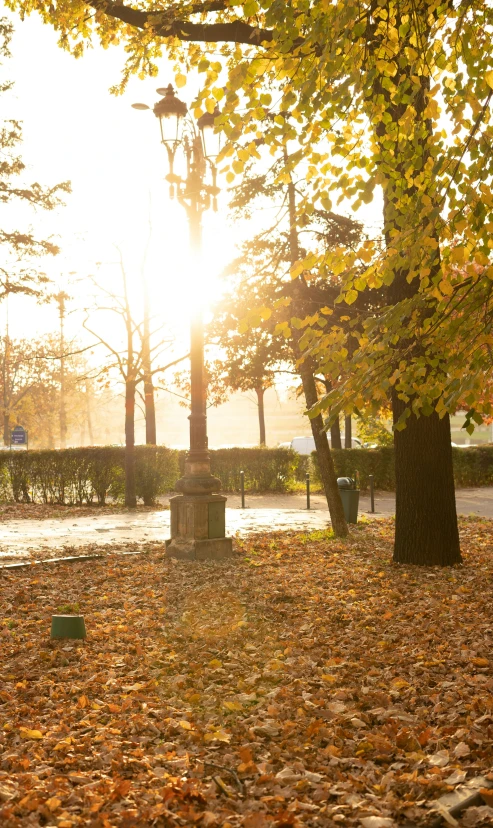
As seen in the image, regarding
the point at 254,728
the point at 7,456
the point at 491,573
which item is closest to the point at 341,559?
the point at 491,573

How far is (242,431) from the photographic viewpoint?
5635 inches

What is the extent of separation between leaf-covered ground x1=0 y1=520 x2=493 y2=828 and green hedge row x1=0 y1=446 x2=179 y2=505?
461 inches

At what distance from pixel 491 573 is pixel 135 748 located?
5.70 m

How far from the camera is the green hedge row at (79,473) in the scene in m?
20.6

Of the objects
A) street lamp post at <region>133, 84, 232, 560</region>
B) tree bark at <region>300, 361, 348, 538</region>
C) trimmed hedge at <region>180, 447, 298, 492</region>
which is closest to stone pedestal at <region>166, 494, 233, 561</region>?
street lamp post at <region>133, 84, 232, 560</region>

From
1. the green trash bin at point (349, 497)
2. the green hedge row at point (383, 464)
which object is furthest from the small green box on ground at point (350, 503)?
the green hedge row at point (383, 464)

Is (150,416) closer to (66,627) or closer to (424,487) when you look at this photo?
(424,487)

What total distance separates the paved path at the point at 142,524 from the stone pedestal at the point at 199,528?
6.19 ft

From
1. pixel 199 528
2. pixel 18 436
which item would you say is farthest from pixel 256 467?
pixel 18 436

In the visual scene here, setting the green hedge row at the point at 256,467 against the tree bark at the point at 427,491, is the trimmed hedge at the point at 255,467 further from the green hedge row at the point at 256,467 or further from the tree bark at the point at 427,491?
the tree bark at the point at 427,491

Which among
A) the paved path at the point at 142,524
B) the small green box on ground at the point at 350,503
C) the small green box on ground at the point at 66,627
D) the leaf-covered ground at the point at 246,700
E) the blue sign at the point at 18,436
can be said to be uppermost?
the blue sign at the point at 18,436

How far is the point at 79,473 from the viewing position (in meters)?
20.6

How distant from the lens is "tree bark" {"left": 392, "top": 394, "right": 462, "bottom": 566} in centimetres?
938

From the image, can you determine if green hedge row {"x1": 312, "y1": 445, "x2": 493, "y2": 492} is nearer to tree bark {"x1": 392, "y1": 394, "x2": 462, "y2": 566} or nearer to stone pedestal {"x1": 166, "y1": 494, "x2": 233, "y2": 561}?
stone pedestal {"x1": 166, "y1": 494, "x2": 233, "y2": 561}
